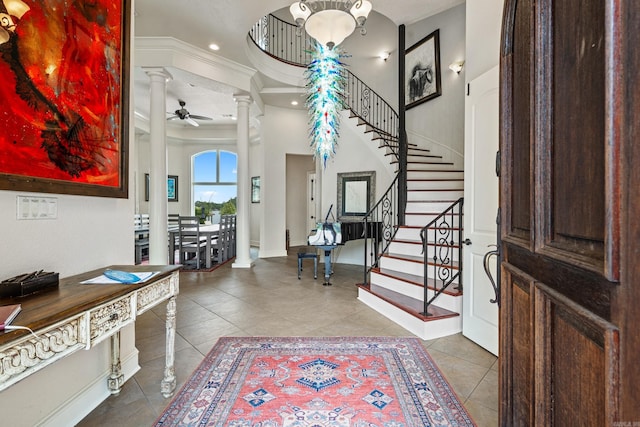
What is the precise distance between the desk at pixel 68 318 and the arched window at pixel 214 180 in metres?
8.66

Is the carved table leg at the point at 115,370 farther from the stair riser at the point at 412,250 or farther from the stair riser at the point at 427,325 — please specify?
the stair riser at the point at 412,250

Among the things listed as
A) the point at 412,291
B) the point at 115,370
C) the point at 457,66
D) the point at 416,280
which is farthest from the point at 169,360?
the point at 457,66

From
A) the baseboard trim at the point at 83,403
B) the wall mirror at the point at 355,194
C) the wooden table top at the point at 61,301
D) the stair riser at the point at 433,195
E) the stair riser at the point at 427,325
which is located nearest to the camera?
the wooden table top at the point at 61,301

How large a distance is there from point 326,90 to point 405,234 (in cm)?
253

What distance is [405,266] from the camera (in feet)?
12.6

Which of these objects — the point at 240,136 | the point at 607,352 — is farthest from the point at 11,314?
the point at 240,136

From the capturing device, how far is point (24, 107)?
1336 millimetres

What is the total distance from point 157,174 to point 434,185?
455 cm

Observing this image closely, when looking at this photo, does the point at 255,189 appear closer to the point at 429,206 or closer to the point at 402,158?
the point at 402,158

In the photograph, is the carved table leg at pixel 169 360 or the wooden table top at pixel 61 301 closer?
the wooden table top at pixel 61 301

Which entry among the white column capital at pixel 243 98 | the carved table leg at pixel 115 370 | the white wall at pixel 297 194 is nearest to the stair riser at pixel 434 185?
the white column capital at pixel 243 98

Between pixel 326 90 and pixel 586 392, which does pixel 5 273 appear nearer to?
pixel 586 392

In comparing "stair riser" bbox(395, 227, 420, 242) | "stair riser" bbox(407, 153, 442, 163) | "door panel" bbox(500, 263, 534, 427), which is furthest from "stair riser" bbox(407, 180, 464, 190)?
"door panel" bbox(500, 263, 534, 427)

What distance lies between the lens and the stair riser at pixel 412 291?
299 centimetres
